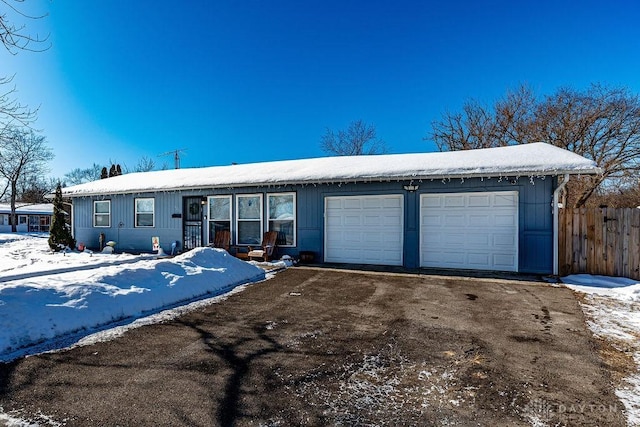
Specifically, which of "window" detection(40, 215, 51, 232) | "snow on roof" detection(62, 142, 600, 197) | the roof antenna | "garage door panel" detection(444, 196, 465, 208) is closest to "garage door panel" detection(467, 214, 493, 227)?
"garage door panel" detection(444, 196, 465, 208)

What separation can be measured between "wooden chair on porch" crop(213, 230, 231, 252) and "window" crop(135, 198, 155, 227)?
9.94 feet

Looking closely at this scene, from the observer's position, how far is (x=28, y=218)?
35344mm

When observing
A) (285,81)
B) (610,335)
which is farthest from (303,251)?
(285,81)

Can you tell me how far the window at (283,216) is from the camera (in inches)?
384

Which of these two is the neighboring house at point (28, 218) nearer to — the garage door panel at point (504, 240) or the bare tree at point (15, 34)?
the bare tree at point (15, 34)

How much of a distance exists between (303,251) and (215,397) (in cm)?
711

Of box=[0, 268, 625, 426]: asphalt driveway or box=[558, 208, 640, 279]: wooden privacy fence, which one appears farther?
box=[558, 208, 640, 279]: wooden privacy fence

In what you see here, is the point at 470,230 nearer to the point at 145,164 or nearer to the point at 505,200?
the point at 505,200

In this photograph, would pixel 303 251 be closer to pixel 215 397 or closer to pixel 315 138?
pixel 215 397

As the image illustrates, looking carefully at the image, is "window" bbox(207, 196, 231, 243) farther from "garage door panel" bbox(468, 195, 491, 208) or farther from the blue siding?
"garage door panel" bbox(468, 195, 491, 208)

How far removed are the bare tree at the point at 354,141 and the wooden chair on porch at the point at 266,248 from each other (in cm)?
1604

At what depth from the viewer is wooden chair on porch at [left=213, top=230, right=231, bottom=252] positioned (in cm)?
1048

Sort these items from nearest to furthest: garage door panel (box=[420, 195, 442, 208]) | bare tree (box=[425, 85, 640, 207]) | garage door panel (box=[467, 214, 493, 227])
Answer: garage door panel (box=[467, 214, 493, 227]), garage door panel (box=[420, 195, 442, 208]), bare tree (box=[425, 85, 640, 207])

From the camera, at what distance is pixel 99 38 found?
8.52 metres
